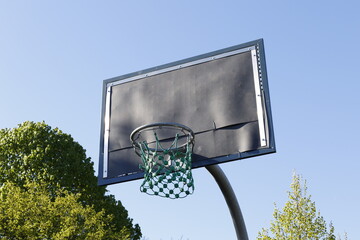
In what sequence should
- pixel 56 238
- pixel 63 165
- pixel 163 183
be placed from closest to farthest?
pixel 163 183
pixel 56 238
pixel 63 165

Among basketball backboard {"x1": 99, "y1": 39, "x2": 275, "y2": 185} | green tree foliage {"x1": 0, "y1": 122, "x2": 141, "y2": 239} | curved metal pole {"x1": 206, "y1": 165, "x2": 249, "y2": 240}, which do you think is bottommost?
curved metal pole {"x1": 206, "y1": 165, "x2": 249, "y2": 240}

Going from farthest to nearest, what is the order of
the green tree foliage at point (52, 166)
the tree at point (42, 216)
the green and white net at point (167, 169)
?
the green tree foliage at point (52, 166), the tree at point (42, 216), the green and white net at point (167, 169)

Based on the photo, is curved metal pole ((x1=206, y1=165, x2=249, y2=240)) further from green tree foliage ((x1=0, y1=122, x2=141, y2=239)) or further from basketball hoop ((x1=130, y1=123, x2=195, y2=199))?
green tree foliage ((x1=0, y1=122, x2=141, y2=239))

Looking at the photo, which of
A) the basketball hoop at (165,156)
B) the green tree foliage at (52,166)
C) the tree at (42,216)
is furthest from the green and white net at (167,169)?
the green tree foliage at (52,166)

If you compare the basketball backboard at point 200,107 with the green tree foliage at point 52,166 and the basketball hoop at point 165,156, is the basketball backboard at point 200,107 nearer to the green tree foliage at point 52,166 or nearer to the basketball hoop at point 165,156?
the basketball hoop at point 165,156

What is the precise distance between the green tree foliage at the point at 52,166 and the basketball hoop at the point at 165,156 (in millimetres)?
9866

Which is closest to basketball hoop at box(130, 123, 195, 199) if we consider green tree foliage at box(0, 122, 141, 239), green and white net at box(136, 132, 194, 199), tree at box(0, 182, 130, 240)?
green and white net at box(136, 132, 194, 199)

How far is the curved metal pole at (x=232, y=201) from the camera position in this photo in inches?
285

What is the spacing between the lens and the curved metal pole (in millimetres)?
7230

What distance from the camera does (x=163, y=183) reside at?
6980 mm

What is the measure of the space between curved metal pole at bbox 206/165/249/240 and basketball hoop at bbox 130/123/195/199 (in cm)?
43

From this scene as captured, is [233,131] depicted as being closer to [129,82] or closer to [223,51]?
[223,51]

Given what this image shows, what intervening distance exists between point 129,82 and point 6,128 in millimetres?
11826

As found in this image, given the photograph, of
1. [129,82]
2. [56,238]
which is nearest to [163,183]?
[129,82]
